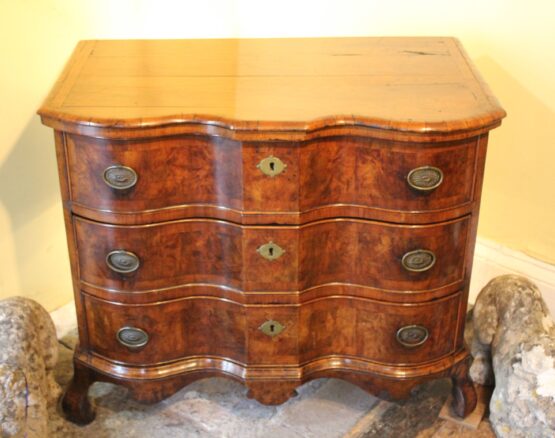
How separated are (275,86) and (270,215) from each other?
0.32 m

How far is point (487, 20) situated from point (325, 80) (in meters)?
0.67

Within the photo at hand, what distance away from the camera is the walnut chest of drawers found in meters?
1.52

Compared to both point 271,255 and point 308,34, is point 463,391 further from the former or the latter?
point 308,34

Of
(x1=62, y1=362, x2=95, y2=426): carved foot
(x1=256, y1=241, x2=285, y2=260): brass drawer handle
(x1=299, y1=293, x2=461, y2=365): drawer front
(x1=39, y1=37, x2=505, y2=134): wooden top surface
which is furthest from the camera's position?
(x1=62, y1=362, x2=95, y2=426): carved foot

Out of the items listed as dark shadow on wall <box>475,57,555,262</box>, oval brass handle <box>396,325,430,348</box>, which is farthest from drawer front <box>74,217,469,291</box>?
dark shadow on wall <box>475,57,555,262</box>

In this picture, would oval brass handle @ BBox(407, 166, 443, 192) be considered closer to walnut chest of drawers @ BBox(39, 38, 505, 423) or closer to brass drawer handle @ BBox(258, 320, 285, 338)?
walnut chest of drawers @ BBox(39, 38, 505, 423)

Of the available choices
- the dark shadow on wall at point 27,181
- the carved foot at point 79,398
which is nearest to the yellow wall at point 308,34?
the dark shadow on wall at point 27,181

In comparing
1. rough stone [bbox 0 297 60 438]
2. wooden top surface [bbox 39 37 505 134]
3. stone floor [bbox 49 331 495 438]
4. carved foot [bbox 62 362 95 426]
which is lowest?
stone floor [bbox 49 331 495 438]

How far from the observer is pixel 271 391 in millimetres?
1768

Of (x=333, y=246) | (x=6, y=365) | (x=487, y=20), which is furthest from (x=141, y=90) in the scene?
(x=487, y=20)

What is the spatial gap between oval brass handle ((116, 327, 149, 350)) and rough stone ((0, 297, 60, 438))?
22cm

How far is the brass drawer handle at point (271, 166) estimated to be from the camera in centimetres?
152

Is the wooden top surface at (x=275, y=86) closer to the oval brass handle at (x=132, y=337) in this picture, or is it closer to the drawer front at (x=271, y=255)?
the drawer front at (x=271, y=255)

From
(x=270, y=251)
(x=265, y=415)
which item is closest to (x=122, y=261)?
(x=270, y=251)
